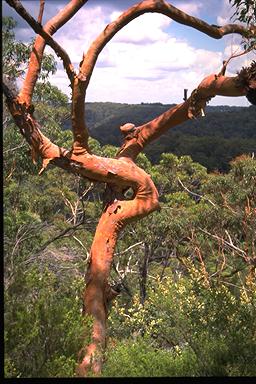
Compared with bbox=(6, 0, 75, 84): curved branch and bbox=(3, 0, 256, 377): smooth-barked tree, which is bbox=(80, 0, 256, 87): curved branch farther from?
bbox=(6, 0, 75, 84): curved branch

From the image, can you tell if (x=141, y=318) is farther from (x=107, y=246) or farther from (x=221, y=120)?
(x=221, y=120)

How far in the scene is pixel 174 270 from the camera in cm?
1342

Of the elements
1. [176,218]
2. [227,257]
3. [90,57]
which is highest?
[90,57]

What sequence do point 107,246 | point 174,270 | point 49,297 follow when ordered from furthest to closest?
point 174,270 → point 107,246 → point 49,297

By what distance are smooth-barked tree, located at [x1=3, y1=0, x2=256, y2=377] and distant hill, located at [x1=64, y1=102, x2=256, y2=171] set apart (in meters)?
6.66

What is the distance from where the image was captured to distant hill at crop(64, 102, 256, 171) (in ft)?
54.9

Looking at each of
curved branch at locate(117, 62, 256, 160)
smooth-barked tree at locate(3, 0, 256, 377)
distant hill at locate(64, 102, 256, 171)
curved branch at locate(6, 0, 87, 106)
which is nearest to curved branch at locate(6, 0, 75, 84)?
smooth-barked tree at locate(3, 0, 256, 377)

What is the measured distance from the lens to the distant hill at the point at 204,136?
16.7 metres

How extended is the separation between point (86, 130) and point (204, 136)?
15.1m

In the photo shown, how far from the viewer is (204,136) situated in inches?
779

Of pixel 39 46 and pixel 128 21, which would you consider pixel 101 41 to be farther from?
pixel 39 46

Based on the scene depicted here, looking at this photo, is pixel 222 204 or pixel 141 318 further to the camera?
pixel 222 204

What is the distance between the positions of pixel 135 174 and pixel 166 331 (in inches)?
100
